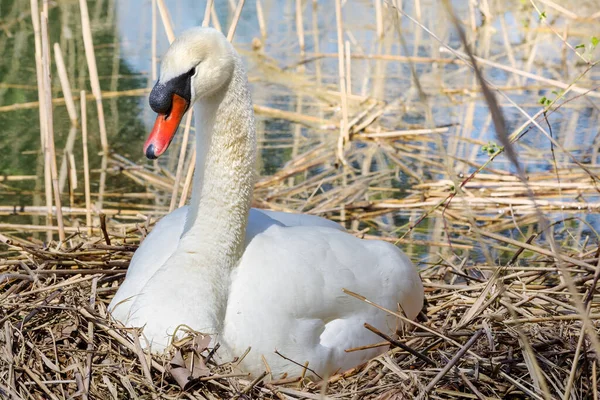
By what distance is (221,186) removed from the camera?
3275 mm

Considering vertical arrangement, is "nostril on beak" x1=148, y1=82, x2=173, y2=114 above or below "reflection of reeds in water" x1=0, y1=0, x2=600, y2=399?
above

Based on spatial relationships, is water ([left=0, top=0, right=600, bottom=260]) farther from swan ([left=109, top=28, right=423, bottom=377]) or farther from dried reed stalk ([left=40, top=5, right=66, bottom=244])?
swan ([left=109, top=28, right=423, bottom=377])

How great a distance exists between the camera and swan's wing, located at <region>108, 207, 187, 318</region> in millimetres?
3232

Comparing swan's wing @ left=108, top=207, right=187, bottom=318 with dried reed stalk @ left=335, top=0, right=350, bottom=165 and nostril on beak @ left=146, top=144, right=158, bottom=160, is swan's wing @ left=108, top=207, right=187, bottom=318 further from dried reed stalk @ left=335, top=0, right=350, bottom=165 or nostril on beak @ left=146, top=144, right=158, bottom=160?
dried reed stalk @ left=335, top=0, right=350, bottom=165

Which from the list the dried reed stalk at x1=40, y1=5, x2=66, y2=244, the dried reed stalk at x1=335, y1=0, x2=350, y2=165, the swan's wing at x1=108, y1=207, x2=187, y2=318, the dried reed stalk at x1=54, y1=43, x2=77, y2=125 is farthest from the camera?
the dried reed stalk at x1=335, y1=0, x2=350, y2=165

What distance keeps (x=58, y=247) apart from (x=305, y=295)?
1.74 metres

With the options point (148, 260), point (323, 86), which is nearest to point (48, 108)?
point (148, 260)

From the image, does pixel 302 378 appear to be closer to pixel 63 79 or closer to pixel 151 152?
pixel 151 152

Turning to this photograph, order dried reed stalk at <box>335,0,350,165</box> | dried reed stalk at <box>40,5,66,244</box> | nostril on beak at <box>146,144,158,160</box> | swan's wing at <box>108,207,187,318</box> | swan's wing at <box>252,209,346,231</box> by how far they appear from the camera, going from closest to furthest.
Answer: nostril on beak at <box>146,144,158,160</box> < swan's wing at <box>108,207,187,318</box> < swan's wing at <box>252,209,346,231</box> < dried reed stalk at <box>40,5,66,244</box> < dried reed stalk at <box>335,0,350,165</box>

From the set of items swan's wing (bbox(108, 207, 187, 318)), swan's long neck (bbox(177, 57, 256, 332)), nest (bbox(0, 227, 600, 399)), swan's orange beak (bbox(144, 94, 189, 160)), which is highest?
swan's orange beak (bbox(144, 94, 189, 160))

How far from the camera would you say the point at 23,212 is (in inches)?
219

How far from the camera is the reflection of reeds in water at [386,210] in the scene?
9.66 ft

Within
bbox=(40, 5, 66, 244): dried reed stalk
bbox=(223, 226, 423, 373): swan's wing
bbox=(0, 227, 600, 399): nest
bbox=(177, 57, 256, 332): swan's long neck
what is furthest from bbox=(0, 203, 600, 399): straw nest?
bbox=(40, 5, 66, 244): dried reed stalk

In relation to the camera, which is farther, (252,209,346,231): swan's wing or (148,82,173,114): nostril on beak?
Answer: (252,209,346,231): swan's wing
